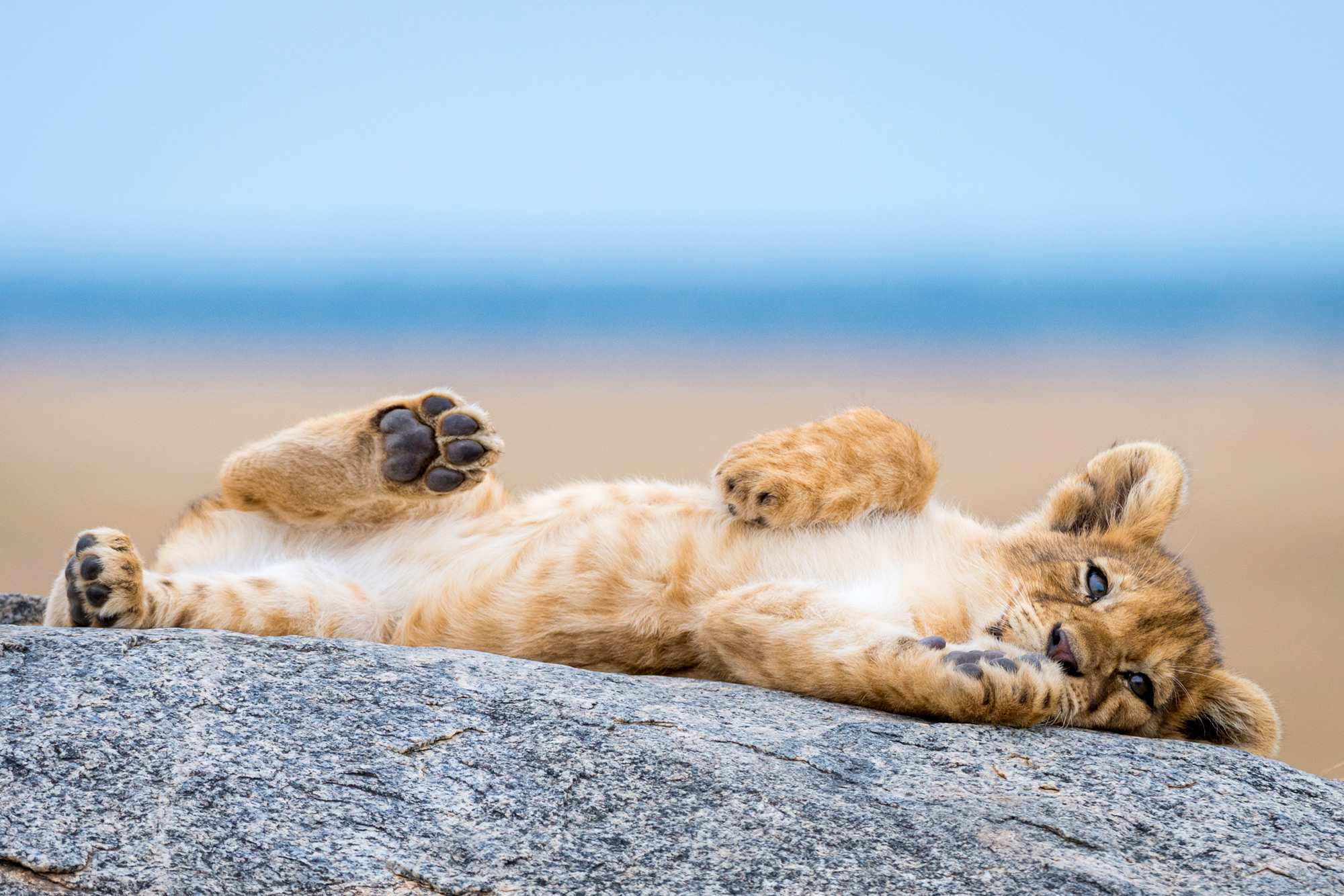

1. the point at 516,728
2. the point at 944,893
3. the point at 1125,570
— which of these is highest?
the point at 1125,570

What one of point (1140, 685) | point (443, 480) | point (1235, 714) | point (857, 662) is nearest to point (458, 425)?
point (443, 480)

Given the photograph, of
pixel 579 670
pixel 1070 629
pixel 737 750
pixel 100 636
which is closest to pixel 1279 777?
pixel 1070 629

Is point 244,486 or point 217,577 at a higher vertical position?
point 244,486

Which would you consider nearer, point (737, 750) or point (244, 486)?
point (737, 750)

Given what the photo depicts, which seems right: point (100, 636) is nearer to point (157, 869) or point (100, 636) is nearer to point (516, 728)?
point (157, 869)

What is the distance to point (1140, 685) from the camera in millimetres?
4426

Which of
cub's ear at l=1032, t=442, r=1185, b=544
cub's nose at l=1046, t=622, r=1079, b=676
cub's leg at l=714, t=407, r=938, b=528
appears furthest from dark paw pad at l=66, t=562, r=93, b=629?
cub's ear at l=1032, t=442, r=1185, b=544

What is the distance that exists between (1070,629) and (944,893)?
1.54 m

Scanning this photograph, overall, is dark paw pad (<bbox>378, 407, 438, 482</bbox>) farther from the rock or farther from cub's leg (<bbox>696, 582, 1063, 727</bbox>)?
the rock

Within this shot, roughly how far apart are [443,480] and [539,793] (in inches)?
72.5

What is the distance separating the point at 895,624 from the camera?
13.9 ft

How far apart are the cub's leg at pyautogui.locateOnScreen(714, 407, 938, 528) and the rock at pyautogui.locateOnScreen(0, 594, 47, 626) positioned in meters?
3.47

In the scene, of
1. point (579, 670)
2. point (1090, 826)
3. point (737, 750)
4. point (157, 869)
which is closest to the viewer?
point (157, 869)

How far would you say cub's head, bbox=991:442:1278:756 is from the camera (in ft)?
13.9
